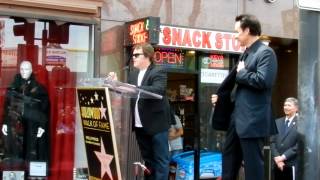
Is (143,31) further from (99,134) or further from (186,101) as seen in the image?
(99,134)

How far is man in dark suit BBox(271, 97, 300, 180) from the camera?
8008mm

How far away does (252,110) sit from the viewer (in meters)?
5.03

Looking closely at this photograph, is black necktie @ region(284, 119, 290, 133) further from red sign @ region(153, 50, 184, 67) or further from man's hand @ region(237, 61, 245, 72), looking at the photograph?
man's hand @ region(237, 61, 245, 72)

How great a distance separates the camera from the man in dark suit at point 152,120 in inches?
241

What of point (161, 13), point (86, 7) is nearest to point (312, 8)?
point (86, 7)

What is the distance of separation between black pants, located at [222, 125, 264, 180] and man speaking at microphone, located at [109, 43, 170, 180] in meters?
1.04

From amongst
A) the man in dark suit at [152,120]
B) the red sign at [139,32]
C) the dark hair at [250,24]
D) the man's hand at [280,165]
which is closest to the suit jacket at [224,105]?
the dark hair at [250,24]

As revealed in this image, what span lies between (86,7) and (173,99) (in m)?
3.08

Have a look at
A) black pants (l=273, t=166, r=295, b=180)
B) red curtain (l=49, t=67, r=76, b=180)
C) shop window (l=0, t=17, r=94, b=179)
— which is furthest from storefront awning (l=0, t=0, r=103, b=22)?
black pants (l=273, t=166, r=295, b=180)

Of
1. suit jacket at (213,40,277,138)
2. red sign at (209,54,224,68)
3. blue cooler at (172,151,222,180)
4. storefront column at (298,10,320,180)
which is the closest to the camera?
storefront column at (298,10,320,180)

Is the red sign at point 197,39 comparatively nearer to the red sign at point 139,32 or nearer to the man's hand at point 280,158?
the red sign at point 139,32

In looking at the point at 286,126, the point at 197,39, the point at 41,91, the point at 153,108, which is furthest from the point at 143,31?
the point at 153,108

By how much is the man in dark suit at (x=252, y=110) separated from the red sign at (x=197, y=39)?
202 inches

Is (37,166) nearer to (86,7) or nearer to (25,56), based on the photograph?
(25,56)
